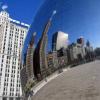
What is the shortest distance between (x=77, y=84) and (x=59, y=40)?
0.60m

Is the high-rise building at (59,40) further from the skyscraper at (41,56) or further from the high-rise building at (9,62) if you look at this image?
the high-rise building at (9,62)

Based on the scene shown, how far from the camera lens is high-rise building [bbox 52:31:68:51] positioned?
3.30 metres

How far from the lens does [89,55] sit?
314 cm

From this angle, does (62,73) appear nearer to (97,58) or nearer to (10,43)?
(97,58)

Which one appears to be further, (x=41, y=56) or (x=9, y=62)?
(x=9, y=62)

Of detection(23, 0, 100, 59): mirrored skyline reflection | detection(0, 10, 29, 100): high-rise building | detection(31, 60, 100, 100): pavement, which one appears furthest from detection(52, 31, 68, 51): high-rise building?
detection(0, 10, 29, 100): high-rise building

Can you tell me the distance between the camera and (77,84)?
309 centimetres

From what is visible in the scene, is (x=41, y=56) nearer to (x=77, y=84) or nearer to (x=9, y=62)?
(x=77, y=84)

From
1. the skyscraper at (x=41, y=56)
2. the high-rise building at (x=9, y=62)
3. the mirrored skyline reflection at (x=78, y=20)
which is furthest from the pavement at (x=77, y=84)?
the high-rise building at (x=9, y=62)

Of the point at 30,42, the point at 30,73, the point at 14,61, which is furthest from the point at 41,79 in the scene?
the point at 14,61

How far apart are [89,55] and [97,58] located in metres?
0.10

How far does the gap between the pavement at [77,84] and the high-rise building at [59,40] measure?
0.32 metres

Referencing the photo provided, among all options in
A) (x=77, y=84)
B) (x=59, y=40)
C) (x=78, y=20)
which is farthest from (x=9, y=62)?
(x=77, y=84)

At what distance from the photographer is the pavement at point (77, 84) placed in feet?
9.74
